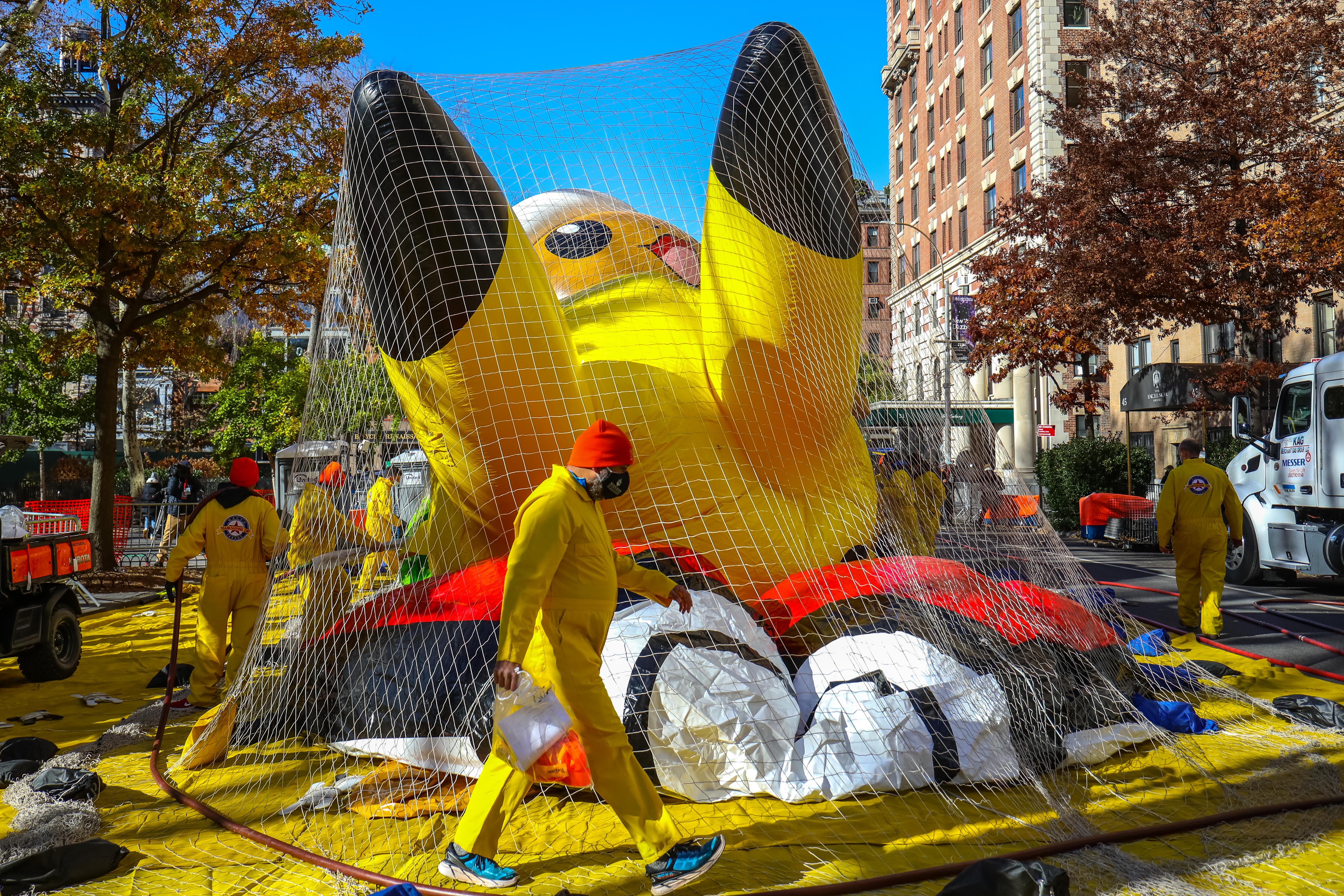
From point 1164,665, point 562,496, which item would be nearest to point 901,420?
point 1164,665

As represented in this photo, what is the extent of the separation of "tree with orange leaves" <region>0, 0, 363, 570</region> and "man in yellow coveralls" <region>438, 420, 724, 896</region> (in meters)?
9.52

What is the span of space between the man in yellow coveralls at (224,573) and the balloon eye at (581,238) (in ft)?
8.89

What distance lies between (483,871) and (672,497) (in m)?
2.61

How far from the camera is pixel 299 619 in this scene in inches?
230

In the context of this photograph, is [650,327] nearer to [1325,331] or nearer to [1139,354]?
[1325,331]

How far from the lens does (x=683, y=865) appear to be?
11.3 ft

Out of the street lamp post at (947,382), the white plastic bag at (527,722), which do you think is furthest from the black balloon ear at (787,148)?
the white plastic bag at (527,722)

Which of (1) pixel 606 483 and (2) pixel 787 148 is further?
(2) pixel 787 148

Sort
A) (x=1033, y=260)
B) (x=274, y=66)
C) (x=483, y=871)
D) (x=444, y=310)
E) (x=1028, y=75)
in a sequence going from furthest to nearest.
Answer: (x=1028, y=75) < (x=1033, y=260) < (x=274, y=66) < (x=444, y=310) < (x=483, y=871)

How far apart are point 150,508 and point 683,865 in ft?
60.9

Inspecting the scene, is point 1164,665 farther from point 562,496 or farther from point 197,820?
point 197,820

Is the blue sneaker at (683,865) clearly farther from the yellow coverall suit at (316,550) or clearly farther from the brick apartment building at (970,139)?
the brick apartment building at (970,139)

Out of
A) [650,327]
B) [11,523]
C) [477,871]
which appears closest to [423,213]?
[650,327]

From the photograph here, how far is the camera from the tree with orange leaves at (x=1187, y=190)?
50.7 ft
